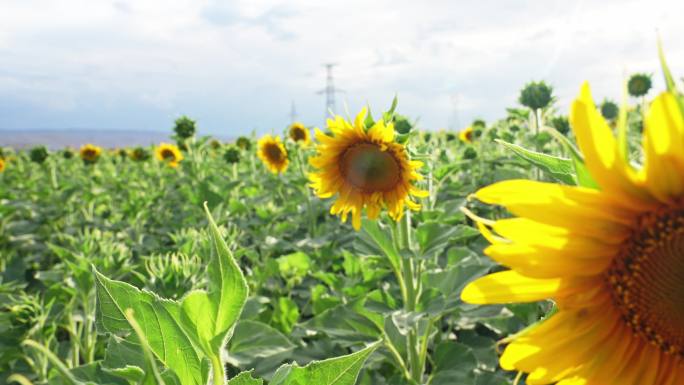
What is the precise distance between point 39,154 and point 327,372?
8.60 m

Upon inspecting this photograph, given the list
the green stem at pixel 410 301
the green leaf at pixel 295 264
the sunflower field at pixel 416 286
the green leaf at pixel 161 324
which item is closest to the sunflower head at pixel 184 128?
the sunflower field at pixel 416 286

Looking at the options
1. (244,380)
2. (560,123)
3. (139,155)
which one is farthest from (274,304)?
(139,155)

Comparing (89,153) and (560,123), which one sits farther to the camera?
(89,153)

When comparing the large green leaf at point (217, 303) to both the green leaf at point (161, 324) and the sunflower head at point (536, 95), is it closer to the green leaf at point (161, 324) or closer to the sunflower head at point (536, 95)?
the green leaf at point (161, 324)

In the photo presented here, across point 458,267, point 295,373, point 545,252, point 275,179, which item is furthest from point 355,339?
point 275,179

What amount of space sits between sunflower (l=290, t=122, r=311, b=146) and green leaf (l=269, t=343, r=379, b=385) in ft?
17.8

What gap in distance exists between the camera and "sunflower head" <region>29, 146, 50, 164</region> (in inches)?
320

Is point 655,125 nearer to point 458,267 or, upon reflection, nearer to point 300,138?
point 458,267

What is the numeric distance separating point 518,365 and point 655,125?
0.40 metres

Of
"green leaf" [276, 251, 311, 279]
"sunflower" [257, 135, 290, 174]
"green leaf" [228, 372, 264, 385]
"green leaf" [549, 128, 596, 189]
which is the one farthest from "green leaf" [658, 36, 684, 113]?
"sunflower" [257, 135, 290, 174]

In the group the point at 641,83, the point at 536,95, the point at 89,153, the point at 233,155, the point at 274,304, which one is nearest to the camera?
the point at 274,304

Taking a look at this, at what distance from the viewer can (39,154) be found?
27.0 ft

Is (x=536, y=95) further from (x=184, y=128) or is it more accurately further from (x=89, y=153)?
(x=89, y=153)

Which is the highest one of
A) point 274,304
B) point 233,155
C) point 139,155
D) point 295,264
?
point 233,155
